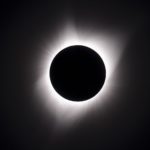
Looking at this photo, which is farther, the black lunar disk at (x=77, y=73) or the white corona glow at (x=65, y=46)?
the white corona glow at (x=65, y=46)

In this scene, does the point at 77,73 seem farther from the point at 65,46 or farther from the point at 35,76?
the point at 35,76

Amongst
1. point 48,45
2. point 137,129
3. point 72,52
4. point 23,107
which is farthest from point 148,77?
point 23,107

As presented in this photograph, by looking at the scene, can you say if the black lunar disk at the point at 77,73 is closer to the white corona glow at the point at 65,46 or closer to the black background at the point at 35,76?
the white corona glow at the point at 65,46

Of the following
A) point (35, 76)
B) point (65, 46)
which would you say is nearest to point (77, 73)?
point (65, 46)

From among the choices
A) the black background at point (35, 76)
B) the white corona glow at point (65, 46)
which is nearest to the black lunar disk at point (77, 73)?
the white corona glow at point (65, 46)

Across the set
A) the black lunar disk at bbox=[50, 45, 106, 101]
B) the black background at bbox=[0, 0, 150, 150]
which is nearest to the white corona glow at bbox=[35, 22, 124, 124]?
the black background at bbox=[0, 0, 150, 150]

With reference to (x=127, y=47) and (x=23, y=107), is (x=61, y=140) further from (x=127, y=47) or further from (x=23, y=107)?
(x=127, y=47)

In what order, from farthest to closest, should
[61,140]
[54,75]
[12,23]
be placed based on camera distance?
1. [61,140]
2. [12,23]
3. [54,75]
